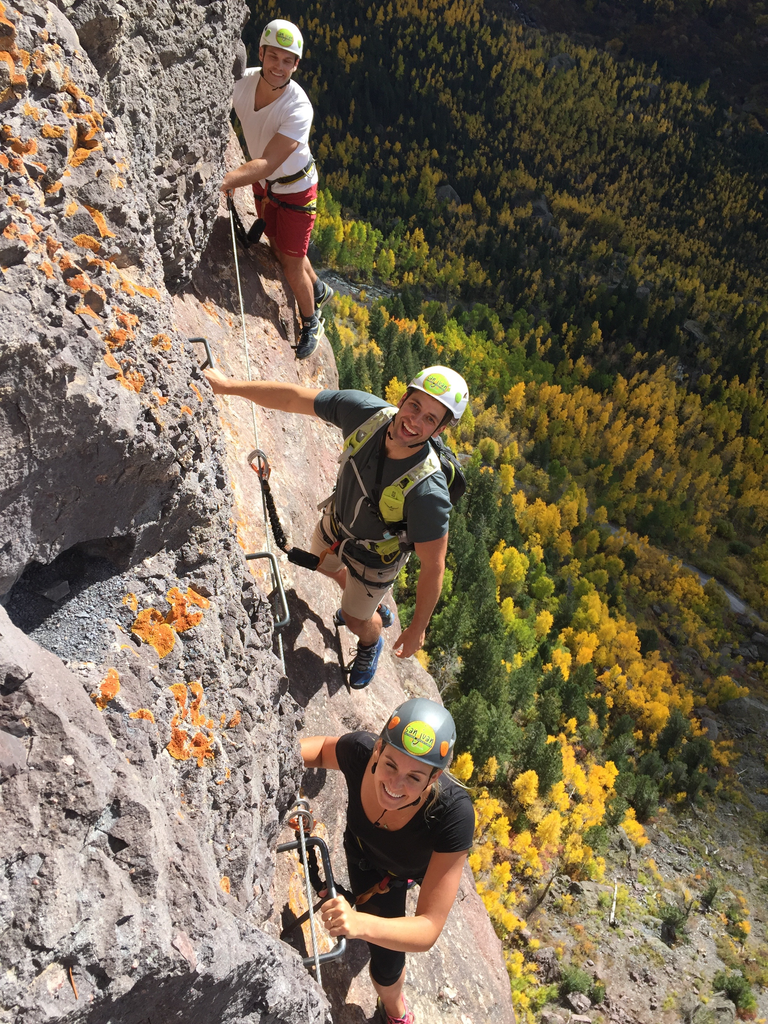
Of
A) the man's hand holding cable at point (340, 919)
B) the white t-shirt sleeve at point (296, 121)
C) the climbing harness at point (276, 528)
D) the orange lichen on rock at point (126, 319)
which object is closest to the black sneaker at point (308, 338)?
the white t-shirt sleeve at point (296, 121)

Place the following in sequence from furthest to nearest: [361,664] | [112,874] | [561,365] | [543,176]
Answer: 1. [543,176]
2. [561,365]
3. [361,664]
4. [112,874]

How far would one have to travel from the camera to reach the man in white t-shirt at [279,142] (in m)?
5.20

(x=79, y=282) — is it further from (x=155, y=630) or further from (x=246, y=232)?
(x=246, y=232)

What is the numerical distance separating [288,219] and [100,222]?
386 cm

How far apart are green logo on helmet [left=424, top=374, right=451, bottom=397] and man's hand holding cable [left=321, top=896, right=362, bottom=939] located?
2.42 meters

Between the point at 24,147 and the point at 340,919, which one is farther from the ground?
the point at 24,147

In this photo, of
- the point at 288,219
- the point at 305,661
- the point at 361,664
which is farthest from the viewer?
the point at 288,219

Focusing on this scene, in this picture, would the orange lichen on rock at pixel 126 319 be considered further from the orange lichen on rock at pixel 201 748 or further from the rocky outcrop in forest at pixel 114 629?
the orange lichen on rock at pixel 201 748

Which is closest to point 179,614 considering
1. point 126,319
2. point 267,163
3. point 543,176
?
point 126,319

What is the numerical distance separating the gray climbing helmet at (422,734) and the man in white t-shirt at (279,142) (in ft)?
13.8

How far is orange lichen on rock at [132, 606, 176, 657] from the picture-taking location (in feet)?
8.63

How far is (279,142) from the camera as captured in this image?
550 cm

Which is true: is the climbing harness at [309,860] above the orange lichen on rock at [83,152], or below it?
below

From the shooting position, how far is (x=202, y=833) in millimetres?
2592
